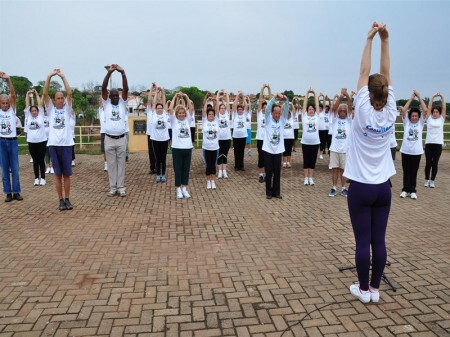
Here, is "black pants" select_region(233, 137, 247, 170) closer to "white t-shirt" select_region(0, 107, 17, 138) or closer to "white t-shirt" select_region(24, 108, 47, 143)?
"white t-shirt" select_region(24, 108, 47, 143)

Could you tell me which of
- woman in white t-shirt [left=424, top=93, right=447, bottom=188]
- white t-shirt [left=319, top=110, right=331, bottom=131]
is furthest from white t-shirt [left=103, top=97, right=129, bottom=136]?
white t-shirt [left=319, top=110, right=331, bottom=131]

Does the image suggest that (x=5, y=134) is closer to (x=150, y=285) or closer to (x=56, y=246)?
(x=56, y=246)

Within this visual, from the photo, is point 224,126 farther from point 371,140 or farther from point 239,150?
point 371,140

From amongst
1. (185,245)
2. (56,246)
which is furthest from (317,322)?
(56,246)

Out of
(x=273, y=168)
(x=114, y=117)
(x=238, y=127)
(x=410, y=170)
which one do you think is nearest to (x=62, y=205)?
(x=114, y=117)

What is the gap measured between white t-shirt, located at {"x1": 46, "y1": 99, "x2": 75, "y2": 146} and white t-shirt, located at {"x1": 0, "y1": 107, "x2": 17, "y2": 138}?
41.4 inches

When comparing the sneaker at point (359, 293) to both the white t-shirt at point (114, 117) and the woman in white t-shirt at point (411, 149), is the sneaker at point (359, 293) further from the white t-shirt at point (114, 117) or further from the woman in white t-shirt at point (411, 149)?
the white t-shirt at point (114, 117)

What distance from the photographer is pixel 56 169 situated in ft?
22.9

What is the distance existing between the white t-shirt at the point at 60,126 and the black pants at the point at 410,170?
695cm

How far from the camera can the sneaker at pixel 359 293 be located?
361 cm

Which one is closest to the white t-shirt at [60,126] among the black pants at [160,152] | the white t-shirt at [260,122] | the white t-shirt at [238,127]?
the black pants at [160,152]

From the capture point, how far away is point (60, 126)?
6969mm

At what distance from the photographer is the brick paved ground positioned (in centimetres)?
329

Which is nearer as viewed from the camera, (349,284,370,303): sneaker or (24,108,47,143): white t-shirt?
(349,284,370,303): sneaker
